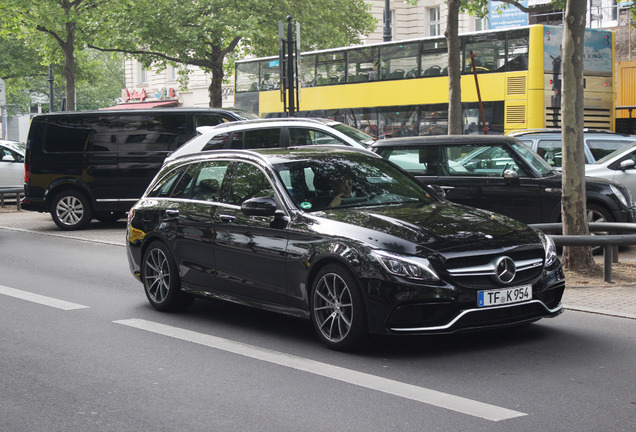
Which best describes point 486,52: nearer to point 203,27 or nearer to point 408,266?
point 203,27

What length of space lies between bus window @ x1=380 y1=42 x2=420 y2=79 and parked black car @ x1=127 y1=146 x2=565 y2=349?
60.8ft

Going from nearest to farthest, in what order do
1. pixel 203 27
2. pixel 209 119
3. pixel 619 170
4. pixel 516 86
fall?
pixel 619 170
pixel 209 119
pixel 516 86
pixel 203 27

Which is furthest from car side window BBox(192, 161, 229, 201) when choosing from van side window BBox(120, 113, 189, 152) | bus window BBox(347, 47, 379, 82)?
bus window BBox(347, 47, 379, 82)

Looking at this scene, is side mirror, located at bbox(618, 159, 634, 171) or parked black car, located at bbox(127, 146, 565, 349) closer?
parked black car, located at bbox(127, 146, 565, 349)

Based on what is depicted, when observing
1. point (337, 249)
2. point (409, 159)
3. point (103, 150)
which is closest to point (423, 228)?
point (337, 249)

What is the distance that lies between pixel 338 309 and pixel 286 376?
805mm

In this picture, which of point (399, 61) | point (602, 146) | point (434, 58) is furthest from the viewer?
point (399, 61)

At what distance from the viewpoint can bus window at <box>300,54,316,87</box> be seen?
30.5 meters

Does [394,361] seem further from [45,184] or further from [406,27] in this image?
[406,27]

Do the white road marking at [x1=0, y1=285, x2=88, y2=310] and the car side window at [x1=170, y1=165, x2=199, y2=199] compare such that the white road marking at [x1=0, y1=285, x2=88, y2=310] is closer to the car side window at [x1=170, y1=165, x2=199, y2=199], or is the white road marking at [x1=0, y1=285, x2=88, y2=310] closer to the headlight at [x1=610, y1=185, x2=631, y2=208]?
the car side window at [x1=170, y1=165, x2=199, y2=199]

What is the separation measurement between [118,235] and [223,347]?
10796 mm

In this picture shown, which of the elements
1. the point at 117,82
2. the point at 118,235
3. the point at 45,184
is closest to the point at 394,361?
the point at 118,235

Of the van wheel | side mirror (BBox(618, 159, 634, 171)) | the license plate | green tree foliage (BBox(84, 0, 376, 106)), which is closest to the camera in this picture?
the license plate

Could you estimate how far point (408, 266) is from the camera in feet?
22.1
